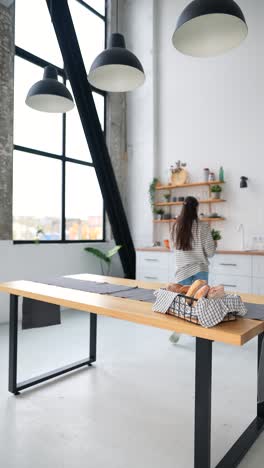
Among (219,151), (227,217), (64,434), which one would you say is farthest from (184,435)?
(219,151)

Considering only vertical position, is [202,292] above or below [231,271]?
above

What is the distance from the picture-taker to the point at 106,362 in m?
3.12

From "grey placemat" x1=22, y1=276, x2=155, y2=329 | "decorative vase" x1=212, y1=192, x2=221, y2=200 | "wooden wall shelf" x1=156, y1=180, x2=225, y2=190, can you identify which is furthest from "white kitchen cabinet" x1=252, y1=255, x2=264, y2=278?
"grey placemat" x1=22, y1=276, x2=155, y2=329

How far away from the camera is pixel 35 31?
531cm

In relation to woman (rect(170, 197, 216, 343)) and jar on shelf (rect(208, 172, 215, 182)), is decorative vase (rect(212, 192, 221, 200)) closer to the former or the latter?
jar on shelf (rect(208, 172, 215, 182))

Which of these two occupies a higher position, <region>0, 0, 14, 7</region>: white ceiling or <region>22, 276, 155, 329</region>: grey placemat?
<region>0, 0, 14, 7</region>: white ceiling

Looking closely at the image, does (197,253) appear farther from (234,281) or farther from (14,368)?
(14,368)

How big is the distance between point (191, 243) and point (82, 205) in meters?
2.94

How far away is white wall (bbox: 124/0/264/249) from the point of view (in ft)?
17.3

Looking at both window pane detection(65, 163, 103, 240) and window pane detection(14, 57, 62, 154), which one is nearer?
window pane detection(14, 57, 62, 154)

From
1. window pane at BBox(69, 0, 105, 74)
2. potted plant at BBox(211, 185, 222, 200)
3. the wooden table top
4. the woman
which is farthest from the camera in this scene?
window pane at BBox(69, 0, 105, 74)

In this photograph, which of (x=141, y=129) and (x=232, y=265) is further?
(x=141, y=129)

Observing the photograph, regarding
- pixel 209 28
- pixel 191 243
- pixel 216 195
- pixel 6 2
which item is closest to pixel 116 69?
pixel 209 28

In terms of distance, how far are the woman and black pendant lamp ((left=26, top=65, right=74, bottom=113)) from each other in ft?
4.86
